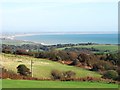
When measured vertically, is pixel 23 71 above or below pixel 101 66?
above

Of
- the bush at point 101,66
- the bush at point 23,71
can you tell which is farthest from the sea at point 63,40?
the bush at point 23,71

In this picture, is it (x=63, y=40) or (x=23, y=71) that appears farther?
(x=63, y=40)

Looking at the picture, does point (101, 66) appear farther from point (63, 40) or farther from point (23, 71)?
point (63, 40)

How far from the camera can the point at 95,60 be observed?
88.4ft

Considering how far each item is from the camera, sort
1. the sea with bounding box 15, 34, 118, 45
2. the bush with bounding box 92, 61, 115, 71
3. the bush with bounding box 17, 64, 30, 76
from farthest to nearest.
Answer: the sea with bounding box 15, 34, 118, 45 < the bush with bounding box 92, 61, 115, 71 < the bush with bounding box 17, 64, 30, 76

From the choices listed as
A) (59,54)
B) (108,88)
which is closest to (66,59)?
(59,54)

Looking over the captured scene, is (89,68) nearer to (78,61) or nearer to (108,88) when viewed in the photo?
(78,61)

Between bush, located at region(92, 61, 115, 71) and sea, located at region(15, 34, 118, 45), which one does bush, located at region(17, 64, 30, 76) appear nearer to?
bush, located at region(92, 61, 115, 71)

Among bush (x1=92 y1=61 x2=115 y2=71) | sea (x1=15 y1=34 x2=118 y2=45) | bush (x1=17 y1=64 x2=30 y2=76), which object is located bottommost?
bush (x1=92 y1=61 x2=115 y2=71)

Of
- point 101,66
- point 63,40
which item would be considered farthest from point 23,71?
point 63,40

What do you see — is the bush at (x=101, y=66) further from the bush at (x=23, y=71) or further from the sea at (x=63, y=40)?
the sea at (x=63, y=40)

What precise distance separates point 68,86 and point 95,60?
56.0 feet

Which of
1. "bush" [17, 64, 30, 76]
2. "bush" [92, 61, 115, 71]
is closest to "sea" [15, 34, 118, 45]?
"bush" [92, 61, 115, 71]


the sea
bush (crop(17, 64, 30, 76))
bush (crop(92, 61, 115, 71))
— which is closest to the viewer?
bush (crop(17, 64, 30, 76))
